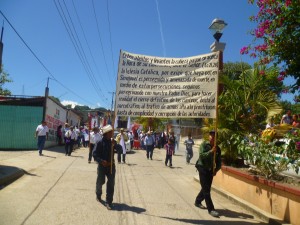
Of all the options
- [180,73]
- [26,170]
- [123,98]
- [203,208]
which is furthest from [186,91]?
[26,170]

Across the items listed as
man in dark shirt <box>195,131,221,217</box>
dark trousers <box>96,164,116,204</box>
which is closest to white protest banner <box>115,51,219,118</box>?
man in dark shirt <box>195,131,221,217</box>

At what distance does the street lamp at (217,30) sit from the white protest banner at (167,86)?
279 cm

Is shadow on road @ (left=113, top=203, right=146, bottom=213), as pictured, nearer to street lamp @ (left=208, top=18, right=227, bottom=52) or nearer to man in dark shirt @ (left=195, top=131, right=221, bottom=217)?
man in dark shirt @ (left=195, top=131, right=221, bottom=217)

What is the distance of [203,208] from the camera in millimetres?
8023

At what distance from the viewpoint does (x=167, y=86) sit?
8094mm

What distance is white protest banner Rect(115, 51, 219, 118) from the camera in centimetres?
799

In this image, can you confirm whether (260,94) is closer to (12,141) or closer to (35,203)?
(35,203)

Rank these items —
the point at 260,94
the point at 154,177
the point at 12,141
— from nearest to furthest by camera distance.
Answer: the point at 260,94
the point at 154,177
the point at 12,141

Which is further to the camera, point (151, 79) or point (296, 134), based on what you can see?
point (151, 79)

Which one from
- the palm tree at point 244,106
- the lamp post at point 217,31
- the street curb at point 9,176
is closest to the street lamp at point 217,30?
the lamp post at point 217,31

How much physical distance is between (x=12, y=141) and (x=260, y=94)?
15.8 meters

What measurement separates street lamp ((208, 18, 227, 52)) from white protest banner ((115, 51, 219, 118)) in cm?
279

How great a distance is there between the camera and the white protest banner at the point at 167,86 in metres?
7.99

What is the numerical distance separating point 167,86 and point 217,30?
3.59m
